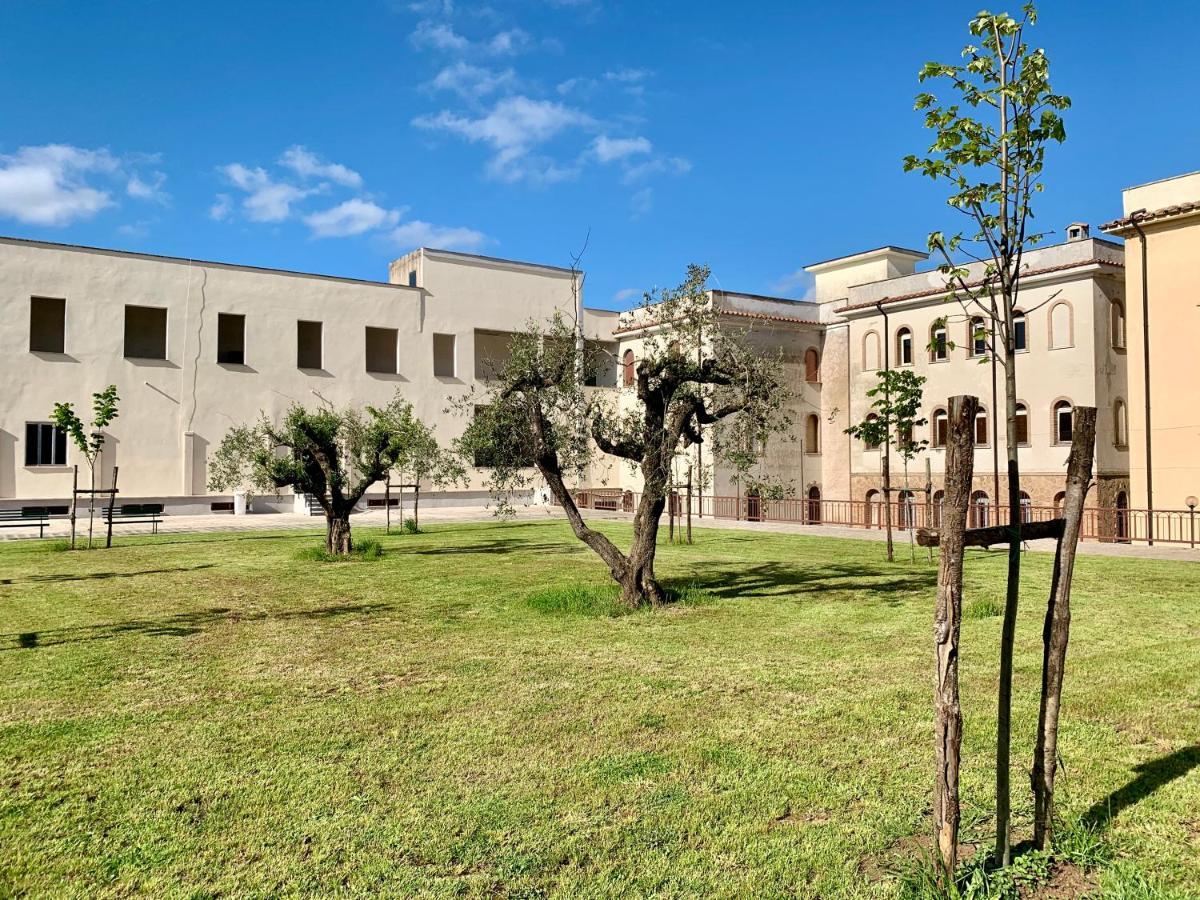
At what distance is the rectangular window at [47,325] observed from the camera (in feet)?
116

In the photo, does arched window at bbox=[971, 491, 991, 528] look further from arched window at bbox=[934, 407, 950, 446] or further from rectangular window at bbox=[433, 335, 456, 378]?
rectangular window at bbox=[433, 335, 456, 378]

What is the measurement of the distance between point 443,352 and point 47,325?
17.0 metres

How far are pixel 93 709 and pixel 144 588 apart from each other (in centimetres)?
799

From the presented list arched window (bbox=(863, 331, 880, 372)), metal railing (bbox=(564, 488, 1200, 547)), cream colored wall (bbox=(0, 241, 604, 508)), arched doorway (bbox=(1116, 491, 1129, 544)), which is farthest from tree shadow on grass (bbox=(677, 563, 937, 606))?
cream colored wall (bbox=(0, 241, 604, 508))

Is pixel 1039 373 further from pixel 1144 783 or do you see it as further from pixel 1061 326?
pixel 1144 783

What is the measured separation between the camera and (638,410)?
1310 cm

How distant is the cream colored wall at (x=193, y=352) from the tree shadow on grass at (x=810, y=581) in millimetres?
22542

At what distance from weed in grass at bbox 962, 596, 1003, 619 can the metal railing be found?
7018mm

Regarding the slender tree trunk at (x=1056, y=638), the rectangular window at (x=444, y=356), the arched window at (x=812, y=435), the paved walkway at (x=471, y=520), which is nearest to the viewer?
the slender tree trunk at (x=1056, y=638)

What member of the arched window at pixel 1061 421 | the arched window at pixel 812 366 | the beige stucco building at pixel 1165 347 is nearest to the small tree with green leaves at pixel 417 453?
the beige stucco building at pixel 1165 347

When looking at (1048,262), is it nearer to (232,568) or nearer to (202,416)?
(232,568)

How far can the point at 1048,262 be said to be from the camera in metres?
31.2

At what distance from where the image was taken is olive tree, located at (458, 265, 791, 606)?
11875mm

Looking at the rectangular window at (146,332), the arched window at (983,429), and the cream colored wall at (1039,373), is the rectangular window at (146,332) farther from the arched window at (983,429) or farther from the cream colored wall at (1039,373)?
the arched window at (983,429)
